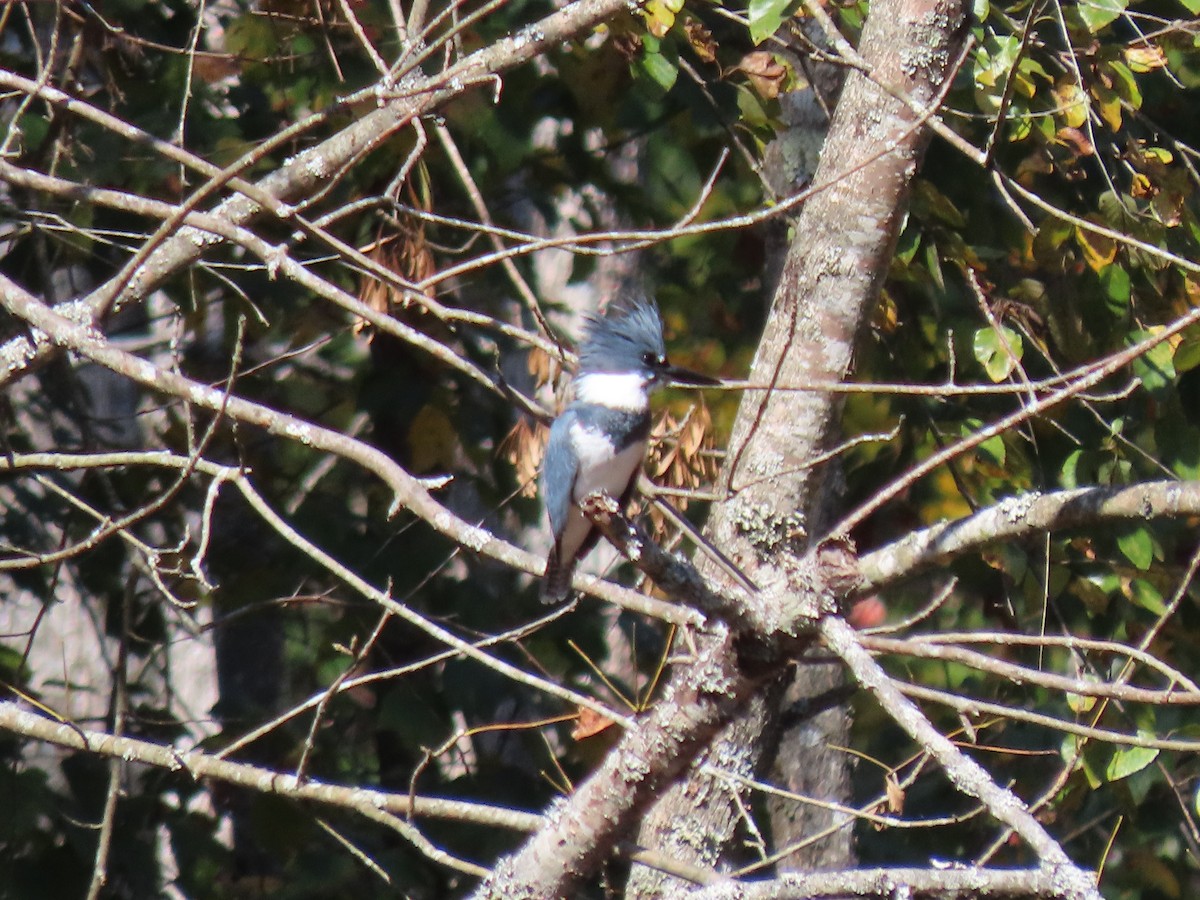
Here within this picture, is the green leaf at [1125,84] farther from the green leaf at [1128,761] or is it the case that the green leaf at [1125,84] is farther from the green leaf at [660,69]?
the green leaf at [1128,761]

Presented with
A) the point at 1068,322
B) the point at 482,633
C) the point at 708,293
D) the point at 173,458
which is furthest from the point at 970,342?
the point at 173,458

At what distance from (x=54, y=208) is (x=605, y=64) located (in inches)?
50.9

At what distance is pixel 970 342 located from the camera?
2742 mm

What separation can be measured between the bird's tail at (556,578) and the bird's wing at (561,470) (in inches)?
6.4

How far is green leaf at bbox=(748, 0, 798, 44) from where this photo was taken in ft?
6.89

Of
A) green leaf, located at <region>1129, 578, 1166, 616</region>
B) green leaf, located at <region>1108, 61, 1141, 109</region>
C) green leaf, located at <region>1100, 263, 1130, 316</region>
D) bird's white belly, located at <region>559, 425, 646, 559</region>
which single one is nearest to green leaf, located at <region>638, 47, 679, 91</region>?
bird's white belly, located at <region>559, 425, 646, 559</region>

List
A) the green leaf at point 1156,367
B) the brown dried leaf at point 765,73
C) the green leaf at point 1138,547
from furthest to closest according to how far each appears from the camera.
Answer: the brown dried leaf at point 765,73, the green leaf at point 1138,547, the green leaf at point 1156,367

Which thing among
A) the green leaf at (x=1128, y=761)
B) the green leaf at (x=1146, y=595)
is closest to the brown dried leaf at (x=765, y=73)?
the green leaf at (x=1146, y=595)

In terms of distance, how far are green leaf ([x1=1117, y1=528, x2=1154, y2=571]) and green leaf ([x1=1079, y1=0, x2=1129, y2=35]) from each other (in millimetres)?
964

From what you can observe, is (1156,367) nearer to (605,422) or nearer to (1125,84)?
(1125,84)

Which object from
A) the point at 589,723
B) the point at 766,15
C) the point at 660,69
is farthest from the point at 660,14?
the point at 589,723

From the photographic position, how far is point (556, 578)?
7.35ft

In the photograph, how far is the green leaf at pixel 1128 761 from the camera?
2408mm

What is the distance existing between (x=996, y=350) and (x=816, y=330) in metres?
0.34
